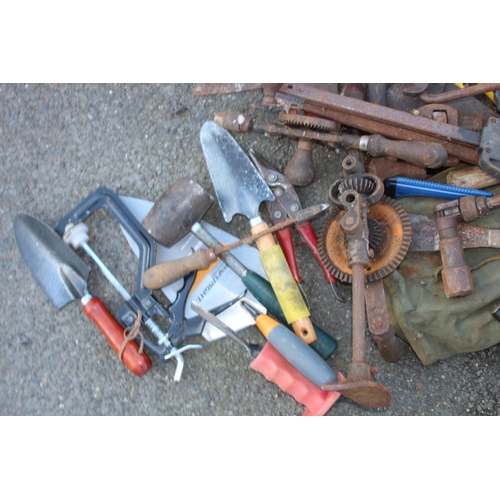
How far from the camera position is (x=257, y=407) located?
1688 mm

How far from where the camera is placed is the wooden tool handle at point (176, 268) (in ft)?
5.23

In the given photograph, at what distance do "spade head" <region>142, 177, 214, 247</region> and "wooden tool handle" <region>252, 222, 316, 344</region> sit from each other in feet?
0.87

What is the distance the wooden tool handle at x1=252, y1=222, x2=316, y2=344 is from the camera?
61.2 inches

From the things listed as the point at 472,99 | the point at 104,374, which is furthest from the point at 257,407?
the point at 472,99

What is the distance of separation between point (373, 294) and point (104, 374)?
0.97 m

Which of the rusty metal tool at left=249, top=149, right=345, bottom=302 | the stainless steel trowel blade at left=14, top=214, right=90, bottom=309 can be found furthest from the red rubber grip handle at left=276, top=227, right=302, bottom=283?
the stainless steel trowel blade at left=14, top=214, right=90, bottom=309

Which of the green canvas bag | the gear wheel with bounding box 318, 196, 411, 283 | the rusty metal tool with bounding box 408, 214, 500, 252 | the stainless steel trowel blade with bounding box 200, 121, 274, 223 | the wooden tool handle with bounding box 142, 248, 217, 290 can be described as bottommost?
the green canvas bag

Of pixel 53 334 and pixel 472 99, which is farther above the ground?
pixel 53 334

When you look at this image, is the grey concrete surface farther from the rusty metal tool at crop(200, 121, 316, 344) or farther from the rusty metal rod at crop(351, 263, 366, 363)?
the rusty metal rod at crop(351, 263, 366, 363)

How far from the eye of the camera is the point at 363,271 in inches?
57.9

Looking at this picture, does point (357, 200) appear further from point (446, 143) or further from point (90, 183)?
point (90, 183)

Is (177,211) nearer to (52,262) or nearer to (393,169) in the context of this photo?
(52,262)

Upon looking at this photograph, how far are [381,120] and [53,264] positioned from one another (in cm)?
120

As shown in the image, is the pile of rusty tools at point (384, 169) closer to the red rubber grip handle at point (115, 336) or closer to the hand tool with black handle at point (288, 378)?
the hand tool with black handle at point (288, 378)
